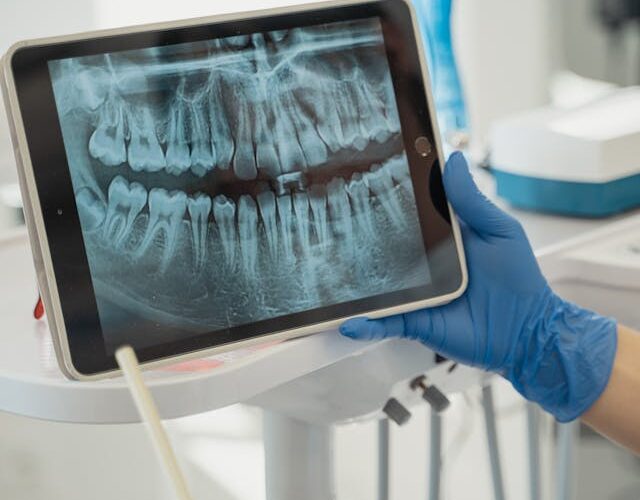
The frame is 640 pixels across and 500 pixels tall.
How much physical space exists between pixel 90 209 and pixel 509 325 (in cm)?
39

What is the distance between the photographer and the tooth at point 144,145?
0.78 metres

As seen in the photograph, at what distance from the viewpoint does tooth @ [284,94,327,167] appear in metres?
0.83

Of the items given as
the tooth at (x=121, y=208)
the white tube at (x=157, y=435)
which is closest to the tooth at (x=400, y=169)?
the tooth at (x=121, y=208)

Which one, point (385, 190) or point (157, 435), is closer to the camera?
point (157, 435)

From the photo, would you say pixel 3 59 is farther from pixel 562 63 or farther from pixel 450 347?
pixel 562 63

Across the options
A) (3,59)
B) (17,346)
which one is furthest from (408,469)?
(3,59)

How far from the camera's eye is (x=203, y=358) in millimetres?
795

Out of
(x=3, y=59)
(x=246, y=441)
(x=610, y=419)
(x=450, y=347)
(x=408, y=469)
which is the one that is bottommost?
(x=408, y=469)

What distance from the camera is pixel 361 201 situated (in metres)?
0.85

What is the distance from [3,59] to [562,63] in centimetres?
203

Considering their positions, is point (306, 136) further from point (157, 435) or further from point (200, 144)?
point (157, 435)

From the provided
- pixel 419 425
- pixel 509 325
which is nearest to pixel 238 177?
pixel 509 325

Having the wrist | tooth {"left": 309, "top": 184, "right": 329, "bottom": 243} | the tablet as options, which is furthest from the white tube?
the wrist

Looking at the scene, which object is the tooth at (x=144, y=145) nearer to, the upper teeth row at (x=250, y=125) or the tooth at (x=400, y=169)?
the upper teeth row at (x=250, y=125)
